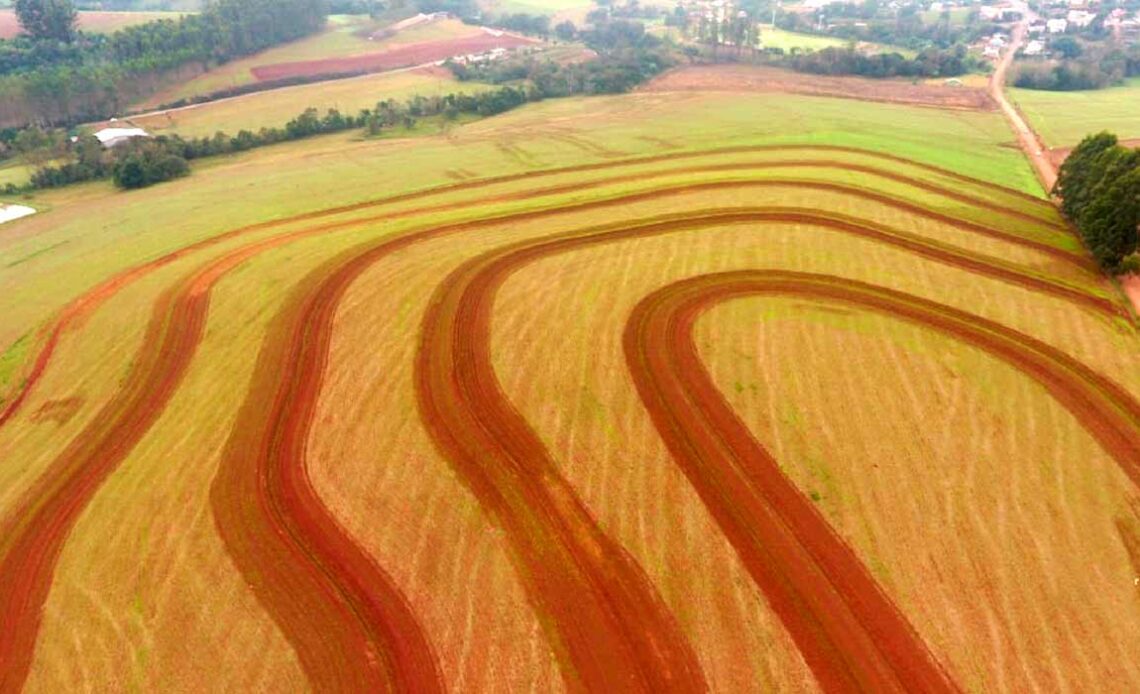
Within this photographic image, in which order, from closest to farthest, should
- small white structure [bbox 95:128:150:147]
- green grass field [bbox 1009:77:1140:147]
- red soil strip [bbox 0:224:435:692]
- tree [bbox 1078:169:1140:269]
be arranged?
red soil strip [bbox 0:224:435:692], tree [bbox 1078:169:1140:269], green grass field [bbox 1009:77:1140:147], small white structure [bbox 95:128:150:147]

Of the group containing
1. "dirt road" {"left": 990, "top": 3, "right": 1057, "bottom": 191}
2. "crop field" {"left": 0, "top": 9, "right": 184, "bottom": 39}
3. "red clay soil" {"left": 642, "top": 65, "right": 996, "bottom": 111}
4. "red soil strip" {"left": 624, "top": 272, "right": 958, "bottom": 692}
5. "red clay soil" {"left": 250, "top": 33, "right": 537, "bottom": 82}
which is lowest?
"red soil strip" {"left": 624, "top": 272, "right": 958, "bottom": 692}

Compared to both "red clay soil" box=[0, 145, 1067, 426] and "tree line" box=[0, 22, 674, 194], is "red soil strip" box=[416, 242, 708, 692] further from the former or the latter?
"tree line" box=[0, 22, 674, 194]

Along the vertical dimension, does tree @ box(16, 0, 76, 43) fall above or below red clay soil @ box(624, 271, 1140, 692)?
above

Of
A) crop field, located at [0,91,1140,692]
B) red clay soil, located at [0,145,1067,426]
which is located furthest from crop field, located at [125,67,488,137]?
crop field, located at [0,91,1140,692]

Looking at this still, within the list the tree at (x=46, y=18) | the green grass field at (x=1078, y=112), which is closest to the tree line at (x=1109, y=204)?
the green grass field at (x=1078, y=112)

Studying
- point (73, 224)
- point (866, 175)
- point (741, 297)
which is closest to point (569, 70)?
point (866, 175)

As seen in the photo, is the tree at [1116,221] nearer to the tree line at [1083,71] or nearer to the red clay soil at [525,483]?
the red clay soil at [525,483]

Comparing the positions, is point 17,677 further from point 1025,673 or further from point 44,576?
point 1025,673
